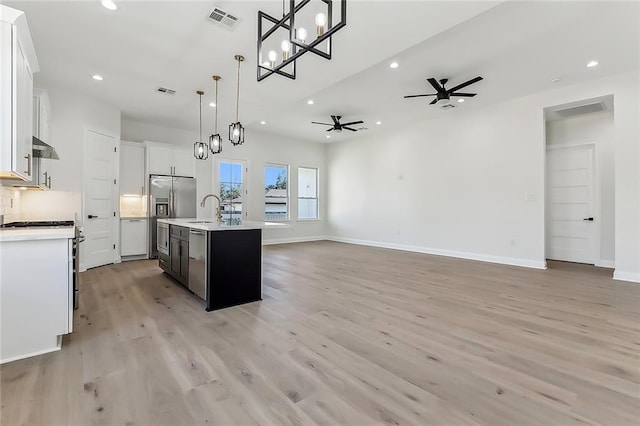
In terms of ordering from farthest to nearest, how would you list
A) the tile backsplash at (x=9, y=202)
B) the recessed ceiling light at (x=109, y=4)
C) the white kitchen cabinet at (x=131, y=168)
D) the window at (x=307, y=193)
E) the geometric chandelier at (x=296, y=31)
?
the window at (x=307, y=193), the white kitchen cabinet at (x=131, y=168), the tile backsplash at (x=9, y=202), the recessed ceiling light at (x=109, y=4), the geometric chandelier at (x=296, y=31)

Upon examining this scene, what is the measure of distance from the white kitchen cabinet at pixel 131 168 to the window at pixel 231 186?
1886 millimetres

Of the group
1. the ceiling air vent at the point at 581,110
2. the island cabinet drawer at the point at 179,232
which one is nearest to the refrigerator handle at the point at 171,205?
the island cabinet drawer at the point at 179,232

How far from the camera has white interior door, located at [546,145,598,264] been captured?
5.69 metres

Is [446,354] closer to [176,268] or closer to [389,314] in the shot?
[389,314]

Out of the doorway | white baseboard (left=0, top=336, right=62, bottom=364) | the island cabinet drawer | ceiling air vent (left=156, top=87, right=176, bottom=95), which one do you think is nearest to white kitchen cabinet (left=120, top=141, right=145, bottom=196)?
ceiling air vent (left=156, top=87, right=176, bottom=95)

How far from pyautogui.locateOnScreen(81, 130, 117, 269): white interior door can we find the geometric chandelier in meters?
3.63

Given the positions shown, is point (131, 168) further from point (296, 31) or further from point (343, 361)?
point (343, 361)

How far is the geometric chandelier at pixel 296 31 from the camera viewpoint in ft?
6.44

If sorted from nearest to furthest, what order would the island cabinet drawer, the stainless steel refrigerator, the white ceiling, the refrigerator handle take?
the white ceiling, the island cabinet drawer, the stainless steel refrigerator, the refrigerator handle

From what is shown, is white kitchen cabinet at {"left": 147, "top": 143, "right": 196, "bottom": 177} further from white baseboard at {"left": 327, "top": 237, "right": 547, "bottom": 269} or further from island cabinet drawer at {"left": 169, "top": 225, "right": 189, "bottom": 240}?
white baseboard at {"left": 327, "top": 237, "right": 547, "bottom": 269}

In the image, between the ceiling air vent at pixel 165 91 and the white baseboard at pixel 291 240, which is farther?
the white baseboard at pixel 291 240

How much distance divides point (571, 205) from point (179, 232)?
7376 millimetres

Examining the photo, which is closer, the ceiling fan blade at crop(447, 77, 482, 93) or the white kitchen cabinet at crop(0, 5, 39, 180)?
the white kitchen cabinet at crop(0, 5, 39, 180)

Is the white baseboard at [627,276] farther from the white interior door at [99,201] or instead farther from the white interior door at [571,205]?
the white interior door at [99,201]
